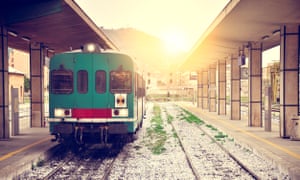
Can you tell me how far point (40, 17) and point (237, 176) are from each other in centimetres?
801

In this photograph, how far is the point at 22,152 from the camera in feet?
34.8

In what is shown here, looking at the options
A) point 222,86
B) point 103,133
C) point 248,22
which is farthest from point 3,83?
point 222,86

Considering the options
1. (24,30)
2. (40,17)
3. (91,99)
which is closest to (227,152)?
(91,99)

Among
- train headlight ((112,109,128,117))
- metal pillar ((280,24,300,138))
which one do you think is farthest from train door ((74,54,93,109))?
metal pillar ((280,24,300,138))

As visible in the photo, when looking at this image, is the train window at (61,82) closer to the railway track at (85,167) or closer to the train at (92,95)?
the train at (92,95)

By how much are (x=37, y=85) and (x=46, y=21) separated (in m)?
6.11

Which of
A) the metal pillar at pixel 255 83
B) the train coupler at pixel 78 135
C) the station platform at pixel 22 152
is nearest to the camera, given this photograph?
the station platform at pixel 22 152

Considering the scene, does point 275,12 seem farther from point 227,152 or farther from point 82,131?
point 82,131

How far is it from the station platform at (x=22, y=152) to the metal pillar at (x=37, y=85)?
10.8 ft

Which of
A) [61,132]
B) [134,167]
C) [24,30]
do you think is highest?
[24,30]

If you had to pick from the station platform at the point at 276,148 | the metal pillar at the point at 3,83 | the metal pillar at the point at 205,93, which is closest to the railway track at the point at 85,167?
the metal pillar at the point at 3,83

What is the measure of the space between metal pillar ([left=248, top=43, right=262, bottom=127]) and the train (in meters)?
9.42

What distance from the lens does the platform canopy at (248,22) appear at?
10464 mm

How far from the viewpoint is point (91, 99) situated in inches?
416
